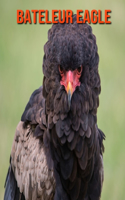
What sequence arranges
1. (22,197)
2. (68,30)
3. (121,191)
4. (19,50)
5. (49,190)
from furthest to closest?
(19,50)
(121,191)
(22,197)
(49,190)
(68,30)

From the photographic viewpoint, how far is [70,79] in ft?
10.5

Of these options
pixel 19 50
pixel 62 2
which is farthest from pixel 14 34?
pixel 62 2

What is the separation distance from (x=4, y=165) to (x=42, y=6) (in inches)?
90.5

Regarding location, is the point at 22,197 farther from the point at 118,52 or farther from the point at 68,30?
the point at 118,52

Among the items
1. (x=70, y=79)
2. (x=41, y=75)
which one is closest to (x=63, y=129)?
(x=70, y=79)

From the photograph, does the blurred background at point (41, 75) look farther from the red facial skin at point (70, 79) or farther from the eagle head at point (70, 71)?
the red facial skin at point (70, 79)

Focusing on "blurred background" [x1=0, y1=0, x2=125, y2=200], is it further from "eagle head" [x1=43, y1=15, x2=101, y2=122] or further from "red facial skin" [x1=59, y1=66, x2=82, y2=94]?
"red facial skin" [x1=59, y1=66, x2=82, y2=94]

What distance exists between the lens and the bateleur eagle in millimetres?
3242

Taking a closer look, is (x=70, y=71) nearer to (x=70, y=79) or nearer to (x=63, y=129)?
(x=70, y=79)

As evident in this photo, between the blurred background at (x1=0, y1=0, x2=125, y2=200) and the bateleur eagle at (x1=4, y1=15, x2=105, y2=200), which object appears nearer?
the bateleur eagle at (x1=4, y1=15, x2=105, y2=200)

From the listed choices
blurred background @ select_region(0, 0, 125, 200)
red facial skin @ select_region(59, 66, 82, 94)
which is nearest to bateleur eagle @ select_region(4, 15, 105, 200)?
red facial skin @ select_region(59, 66, 82, 94)

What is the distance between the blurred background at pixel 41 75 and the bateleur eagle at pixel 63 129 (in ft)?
5.31

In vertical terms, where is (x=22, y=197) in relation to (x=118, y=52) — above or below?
below

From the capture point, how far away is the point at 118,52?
6.25 metres
